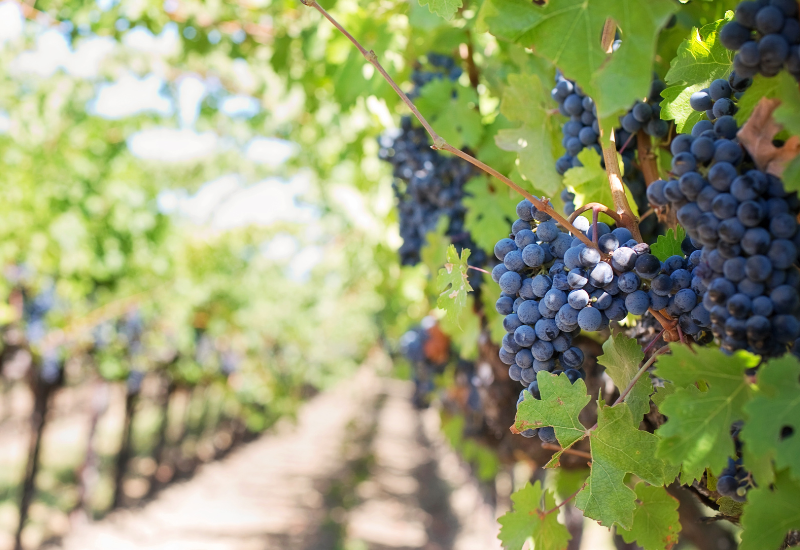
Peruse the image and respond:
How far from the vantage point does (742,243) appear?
0.87 m

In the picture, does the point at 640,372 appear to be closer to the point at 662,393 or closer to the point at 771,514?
the point at 662,393

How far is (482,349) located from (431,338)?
1223mm

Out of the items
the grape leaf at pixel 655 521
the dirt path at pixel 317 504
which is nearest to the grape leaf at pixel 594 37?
the grape leaf at pixel 655 521

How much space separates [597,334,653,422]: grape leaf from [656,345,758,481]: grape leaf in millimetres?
267

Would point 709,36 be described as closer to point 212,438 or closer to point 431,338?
point 431,338

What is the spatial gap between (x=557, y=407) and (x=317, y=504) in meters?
12.6

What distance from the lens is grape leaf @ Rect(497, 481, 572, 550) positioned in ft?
4.34

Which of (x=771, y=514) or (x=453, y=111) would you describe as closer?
(x=771, y=514)

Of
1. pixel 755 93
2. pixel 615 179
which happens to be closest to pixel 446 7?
pixel 615 179

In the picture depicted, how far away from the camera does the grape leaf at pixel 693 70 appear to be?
1119mm

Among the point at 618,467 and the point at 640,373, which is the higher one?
the point at 640,373

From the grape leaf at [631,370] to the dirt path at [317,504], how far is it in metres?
6.44

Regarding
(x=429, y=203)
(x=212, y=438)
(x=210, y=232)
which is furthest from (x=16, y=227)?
(x=212, y=438)

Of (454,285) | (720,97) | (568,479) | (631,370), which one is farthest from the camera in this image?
(568,479)
